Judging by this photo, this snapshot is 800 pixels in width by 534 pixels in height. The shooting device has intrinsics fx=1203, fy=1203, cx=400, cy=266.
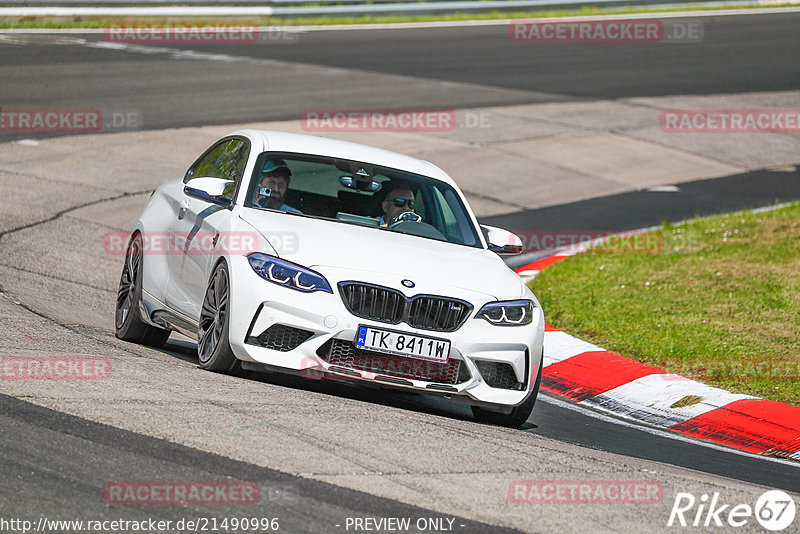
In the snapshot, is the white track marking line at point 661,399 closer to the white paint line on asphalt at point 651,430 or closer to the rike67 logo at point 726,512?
the white paint line on asphalt at point 651,430

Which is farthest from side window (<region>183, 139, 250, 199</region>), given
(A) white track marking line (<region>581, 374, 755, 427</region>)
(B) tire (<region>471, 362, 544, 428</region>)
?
(A) white track marking line (<region>581, 374, 755, 427</region>)

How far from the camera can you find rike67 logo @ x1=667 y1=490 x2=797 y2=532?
528cm

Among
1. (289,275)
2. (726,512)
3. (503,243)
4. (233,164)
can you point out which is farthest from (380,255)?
(726,512)

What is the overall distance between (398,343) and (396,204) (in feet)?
5.65

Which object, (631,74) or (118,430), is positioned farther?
(631,74)

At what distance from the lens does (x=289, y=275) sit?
6.89 m

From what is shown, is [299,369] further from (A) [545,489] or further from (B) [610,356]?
(B) [610,356]

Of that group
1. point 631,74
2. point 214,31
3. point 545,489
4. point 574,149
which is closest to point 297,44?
point 214,31

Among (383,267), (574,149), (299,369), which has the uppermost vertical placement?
(383,267)

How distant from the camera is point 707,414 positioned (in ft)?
27.1

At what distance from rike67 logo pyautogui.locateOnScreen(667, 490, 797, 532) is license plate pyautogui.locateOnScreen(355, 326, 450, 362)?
1.81 metres

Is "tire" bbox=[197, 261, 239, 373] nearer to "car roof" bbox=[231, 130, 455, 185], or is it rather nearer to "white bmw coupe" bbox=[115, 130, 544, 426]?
"white bmw coupe" bbox=[115, 130, 544, 426]

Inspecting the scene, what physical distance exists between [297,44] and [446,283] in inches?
854

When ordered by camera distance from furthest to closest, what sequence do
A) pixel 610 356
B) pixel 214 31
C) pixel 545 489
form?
1. pixel 214 31
2. pixel 610 356
3. pixel 545 489
